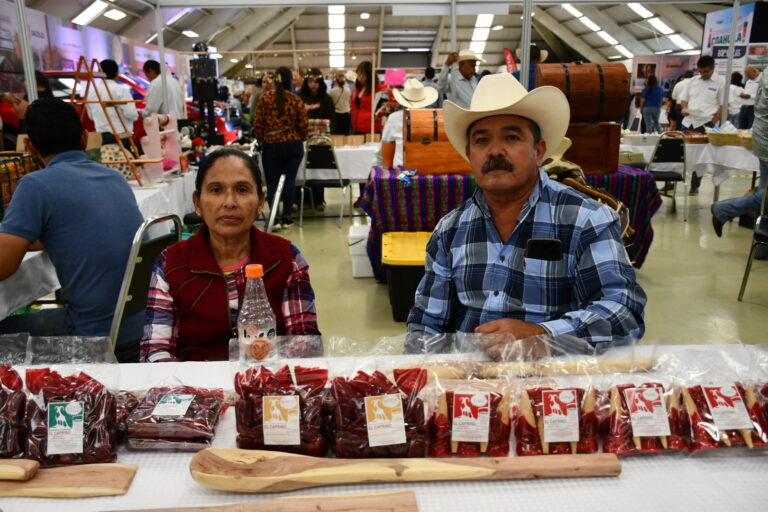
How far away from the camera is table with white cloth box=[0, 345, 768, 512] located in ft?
2.85

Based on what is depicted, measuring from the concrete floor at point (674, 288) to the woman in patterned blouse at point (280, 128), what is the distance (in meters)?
0.71

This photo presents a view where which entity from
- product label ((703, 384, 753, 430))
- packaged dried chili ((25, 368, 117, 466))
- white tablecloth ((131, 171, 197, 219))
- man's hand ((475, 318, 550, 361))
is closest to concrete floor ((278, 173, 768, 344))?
white tablecloth ((131, 171, 197, 219))

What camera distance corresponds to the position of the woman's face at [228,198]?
166 centimetres

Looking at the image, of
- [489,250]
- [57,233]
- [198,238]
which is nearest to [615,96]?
[489,250]

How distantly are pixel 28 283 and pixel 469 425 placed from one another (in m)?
2.03

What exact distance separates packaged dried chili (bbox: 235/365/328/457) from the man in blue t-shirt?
1406 mm

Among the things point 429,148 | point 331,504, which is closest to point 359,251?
point 429,148

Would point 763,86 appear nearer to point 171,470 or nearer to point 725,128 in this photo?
point 725,128

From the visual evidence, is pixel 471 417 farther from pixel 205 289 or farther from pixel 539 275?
pixel 205 289

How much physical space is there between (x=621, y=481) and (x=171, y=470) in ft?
2.40

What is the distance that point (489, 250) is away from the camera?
5.62ft

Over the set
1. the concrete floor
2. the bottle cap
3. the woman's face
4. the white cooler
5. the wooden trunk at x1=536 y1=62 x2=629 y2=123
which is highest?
the wooden trunk at x1=536 y1=62 x2=629 y2=123

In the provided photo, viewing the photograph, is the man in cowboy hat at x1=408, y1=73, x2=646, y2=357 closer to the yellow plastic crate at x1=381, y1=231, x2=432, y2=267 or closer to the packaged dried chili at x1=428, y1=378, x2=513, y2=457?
the packaged dried chili at x1=428, y1=378, x2=513, y2=457

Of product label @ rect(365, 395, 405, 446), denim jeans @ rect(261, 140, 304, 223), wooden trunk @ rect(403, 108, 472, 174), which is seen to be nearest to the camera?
product label @ rect(365, 395, 405, 446)
